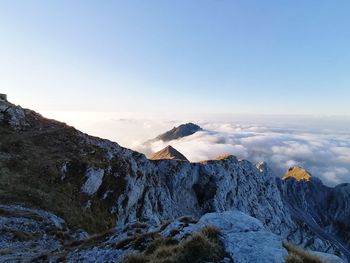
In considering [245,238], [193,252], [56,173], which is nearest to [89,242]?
[193,252]

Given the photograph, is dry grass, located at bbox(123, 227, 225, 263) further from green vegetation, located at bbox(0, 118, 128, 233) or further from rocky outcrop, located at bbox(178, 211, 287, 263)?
green vegetation, located at bbox(0, 118, 128, 233)

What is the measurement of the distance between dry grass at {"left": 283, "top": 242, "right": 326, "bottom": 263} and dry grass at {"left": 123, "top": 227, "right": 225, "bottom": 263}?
288 cm

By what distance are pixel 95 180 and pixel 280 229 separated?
160 m

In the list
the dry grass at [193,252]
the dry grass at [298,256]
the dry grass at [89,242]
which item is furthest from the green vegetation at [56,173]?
the dry grass at [298,256]

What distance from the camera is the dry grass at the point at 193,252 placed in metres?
14.8

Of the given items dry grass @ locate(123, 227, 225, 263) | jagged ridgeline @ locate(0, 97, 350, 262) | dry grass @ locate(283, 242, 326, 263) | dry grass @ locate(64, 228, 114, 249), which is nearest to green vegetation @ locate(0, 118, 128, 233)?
jagged ridgeline @ locate(0, 97, 350, 262)


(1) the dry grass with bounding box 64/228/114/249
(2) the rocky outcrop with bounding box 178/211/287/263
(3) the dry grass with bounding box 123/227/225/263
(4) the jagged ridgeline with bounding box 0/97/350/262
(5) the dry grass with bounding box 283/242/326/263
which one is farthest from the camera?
(4) the jagged ridgeline with bounding box 0/97/350/262

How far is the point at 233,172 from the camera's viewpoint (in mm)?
159000

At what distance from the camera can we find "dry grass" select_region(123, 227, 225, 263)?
1483cm

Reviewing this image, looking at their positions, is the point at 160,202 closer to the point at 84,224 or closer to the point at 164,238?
the point at 84,224

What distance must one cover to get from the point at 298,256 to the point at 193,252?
14.6 feet

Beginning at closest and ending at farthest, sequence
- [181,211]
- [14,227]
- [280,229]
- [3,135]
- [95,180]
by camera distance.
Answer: [14,227] → [95,180] → [3,135] → [181,211] → [280,229]

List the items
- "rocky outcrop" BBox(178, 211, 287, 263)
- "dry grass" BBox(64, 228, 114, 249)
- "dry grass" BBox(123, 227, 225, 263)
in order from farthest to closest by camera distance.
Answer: "dry grass" BBox(64, 228, 114, 249) < "rocky outcrop" BBox(178, 211, 287, 263) < "dry grass" BBox(123, 227, 225, 263)

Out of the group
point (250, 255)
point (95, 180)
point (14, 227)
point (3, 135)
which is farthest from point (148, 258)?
point (3, 135)
